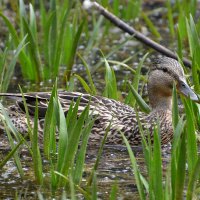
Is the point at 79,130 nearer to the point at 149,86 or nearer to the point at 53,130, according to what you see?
the point at 53,130

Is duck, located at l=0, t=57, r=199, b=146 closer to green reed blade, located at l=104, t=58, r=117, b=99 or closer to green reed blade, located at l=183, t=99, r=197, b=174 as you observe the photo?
green reed blade, located at l=104, t=58, r=117, b=99

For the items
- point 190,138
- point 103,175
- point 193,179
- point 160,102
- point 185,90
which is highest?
point 185,90

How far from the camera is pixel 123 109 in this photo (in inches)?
294

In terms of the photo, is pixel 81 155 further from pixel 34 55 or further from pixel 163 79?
pixel 34 55

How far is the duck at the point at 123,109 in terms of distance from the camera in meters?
7.31

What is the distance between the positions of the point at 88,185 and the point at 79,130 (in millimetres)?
420

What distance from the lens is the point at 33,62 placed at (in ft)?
28.1

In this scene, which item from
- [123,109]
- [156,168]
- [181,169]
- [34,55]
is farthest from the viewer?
[34,55]

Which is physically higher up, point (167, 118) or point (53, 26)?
point (53, 26)

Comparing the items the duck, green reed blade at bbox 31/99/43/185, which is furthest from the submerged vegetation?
the duck

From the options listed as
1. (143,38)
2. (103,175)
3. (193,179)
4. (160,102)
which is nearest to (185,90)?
(160,102)

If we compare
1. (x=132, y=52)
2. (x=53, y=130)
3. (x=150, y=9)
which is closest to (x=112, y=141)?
(x=53, y=130)

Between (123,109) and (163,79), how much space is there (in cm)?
47

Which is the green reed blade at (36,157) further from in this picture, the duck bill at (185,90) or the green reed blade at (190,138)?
the duck bill at (185,90)
